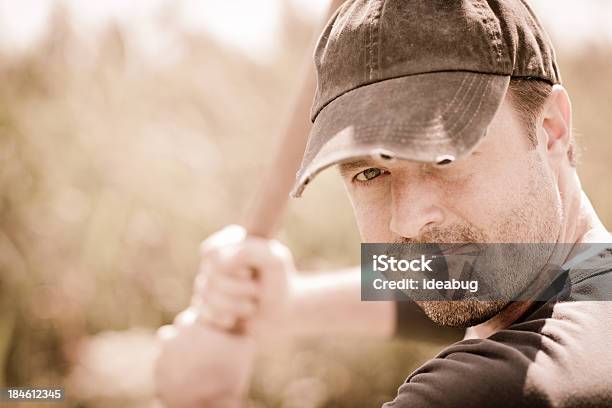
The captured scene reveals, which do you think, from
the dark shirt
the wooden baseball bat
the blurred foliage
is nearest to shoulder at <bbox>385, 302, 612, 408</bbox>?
the dark shirt

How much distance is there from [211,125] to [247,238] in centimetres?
228

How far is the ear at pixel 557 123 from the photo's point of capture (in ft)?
3.96

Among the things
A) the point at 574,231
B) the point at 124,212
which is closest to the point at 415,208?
the point at 574,231

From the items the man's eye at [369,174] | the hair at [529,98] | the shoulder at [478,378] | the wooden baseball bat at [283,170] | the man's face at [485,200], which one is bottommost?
the shoulder at [478,378]

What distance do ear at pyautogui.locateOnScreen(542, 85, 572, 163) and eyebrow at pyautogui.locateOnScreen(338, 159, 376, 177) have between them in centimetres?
36

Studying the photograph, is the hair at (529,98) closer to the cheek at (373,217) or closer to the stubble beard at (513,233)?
the stubble beard at (513,233)

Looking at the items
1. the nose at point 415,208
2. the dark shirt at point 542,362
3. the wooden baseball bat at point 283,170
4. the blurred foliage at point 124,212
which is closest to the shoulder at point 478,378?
the dark shirt at point 542,362

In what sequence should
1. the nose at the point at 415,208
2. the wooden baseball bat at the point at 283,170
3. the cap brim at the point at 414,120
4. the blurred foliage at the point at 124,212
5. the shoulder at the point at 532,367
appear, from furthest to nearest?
the blurred foliage at the point at 124,212 → the wooden baseball bat at the point at 283,170 → the nose at the point at 415,208 → the cap brim at the point at 414,120 → the shoulder at the point at 532,367

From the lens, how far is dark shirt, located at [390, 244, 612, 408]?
2.90ft

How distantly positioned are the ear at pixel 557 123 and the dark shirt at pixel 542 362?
0.27m

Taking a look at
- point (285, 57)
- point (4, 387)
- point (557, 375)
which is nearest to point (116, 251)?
point (4, 387)

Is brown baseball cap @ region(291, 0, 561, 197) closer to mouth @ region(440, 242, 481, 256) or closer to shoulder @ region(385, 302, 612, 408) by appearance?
mouth @ region(440, 242, 481, 256)

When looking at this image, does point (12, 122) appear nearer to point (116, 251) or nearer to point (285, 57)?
point (116, 251)

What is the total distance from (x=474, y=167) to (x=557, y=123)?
0.25 metres
